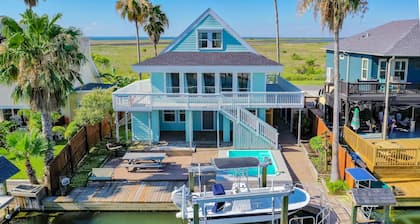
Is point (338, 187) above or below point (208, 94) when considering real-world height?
below

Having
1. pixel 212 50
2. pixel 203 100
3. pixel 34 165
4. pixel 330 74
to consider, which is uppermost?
pixel 212 50

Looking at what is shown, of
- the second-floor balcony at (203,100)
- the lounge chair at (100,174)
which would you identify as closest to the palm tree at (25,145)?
Answer: the lounge chair at (100,174)

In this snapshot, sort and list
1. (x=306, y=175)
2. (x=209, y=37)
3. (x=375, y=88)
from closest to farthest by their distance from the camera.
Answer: (x=306, y=175), (x=375, y=88), (x=209, y=37)

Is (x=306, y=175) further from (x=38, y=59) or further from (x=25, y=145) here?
(x=38, y=59)

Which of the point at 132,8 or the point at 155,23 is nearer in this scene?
the point at 132,8

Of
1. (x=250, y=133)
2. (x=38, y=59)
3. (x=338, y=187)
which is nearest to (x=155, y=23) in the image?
(x=250, y=133)

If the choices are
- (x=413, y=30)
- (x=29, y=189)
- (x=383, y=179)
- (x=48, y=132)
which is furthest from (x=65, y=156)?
(x=413, y=30)

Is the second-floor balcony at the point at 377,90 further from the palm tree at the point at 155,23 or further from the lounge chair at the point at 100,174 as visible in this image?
the palm tree at the point at 155,23
